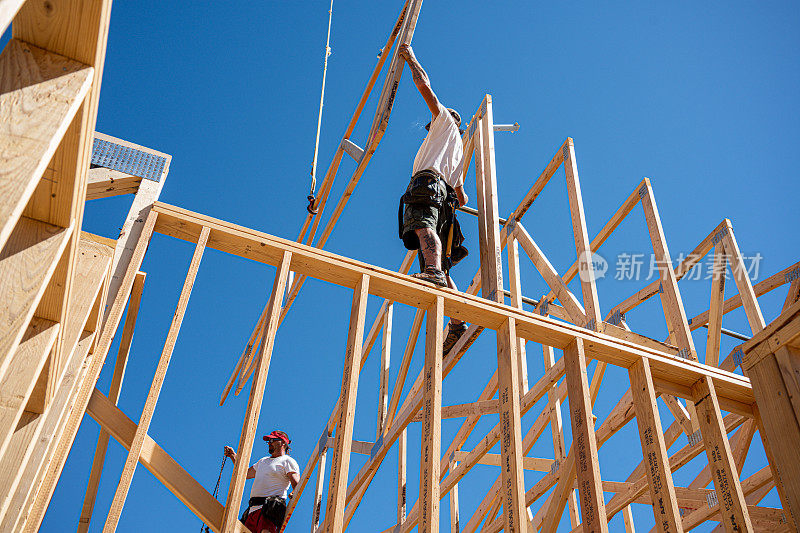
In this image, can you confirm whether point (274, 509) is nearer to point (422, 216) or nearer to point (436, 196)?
point (422, 216)

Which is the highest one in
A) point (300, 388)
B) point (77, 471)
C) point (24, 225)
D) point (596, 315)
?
point (300, 388)

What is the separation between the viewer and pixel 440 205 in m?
4.67

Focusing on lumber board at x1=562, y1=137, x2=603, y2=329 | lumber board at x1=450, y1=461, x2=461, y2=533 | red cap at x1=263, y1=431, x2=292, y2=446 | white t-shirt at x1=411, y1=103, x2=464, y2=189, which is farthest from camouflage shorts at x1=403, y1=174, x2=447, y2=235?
lumber board at x1=450, y1=461, x2=461, y2=533

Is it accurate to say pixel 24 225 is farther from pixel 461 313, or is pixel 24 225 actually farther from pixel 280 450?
pixel 280 450

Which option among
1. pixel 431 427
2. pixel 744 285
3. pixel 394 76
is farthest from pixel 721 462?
pixel 394 76

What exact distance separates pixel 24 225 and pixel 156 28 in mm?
35762

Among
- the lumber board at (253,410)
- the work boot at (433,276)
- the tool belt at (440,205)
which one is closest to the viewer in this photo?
the lumber board at (253,410)

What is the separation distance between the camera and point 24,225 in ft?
6.32

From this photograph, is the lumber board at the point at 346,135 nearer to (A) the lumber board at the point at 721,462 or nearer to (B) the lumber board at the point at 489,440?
(B) the lumber board at the point at 489,440

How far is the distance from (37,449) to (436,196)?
9.88 feet

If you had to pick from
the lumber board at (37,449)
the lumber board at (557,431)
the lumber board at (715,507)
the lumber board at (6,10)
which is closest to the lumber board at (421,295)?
the lumber board at (37,449)

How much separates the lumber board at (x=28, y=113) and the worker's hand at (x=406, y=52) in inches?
147

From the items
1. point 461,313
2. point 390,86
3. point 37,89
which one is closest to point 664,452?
point 461,313

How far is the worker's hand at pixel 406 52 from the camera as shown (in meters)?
5.07
